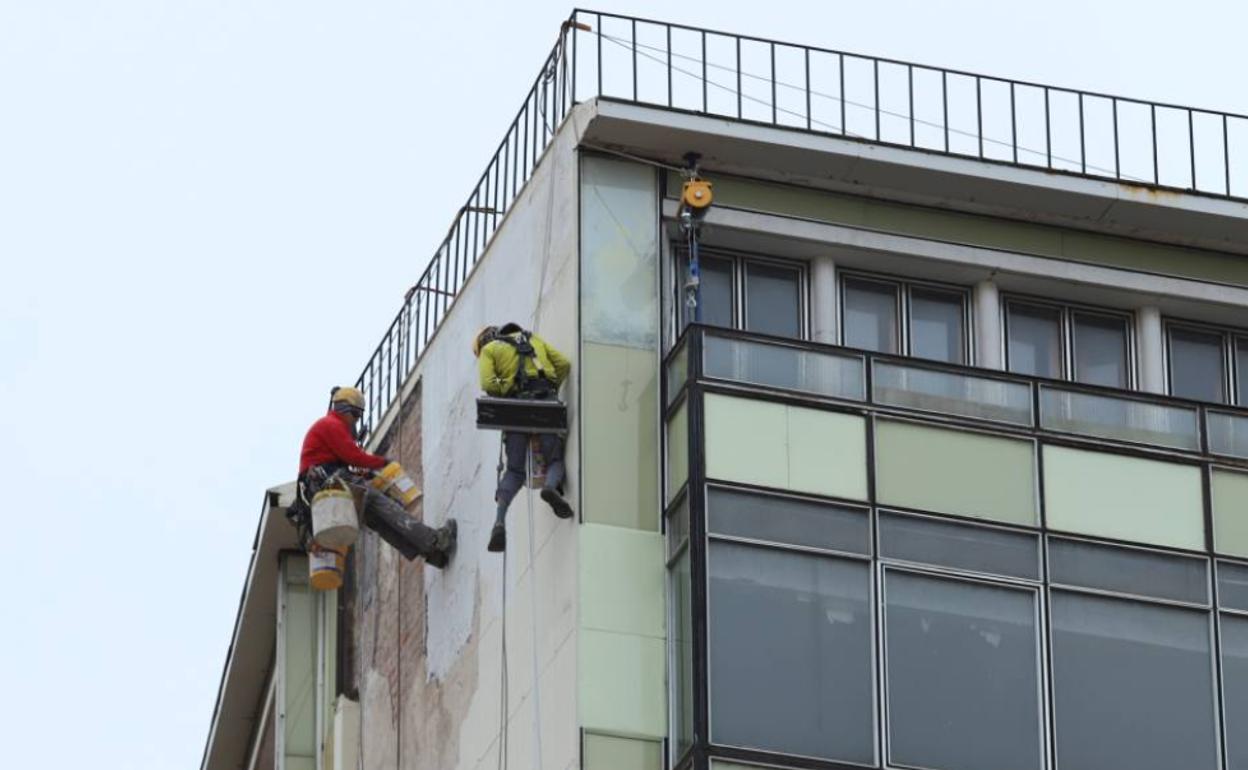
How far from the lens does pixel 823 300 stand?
123 feet

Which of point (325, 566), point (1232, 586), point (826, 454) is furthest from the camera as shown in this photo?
point (325, 566)

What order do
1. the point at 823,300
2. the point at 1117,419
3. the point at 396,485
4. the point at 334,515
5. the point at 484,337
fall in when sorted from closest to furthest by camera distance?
the point at 1117,419
the point at 484,337
the point at 823,300
the point at 334,515
the point at 396,485

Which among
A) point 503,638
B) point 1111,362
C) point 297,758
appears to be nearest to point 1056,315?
point 1111,362

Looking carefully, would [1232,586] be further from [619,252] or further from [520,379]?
[520,379]

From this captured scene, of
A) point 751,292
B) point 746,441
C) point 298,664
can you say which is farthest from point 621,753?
point 298,664

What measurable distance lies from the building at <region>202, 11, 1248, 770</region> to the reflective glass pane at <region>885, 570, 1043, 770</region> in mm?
30

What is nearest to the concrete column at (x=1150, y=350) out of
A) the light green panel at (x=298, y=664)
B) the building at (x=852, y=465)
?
the building at (x=852, y=465)

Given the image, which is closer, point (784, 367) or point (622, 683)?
point (622, 683)

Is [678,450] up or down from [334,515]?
down

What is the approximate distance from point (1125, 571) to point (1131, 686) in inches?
47.3

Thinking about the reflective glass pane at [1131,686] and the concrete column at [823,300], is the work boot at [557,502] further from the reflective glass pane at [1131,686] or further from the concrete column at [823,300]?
the reflective glass pane at [1131,686]

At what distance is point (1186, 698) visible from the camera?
116ft

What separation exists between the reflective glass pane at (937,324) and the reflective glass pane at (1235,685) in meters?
4.15

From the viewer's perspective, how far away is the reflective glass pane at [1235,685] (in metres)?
35.2
